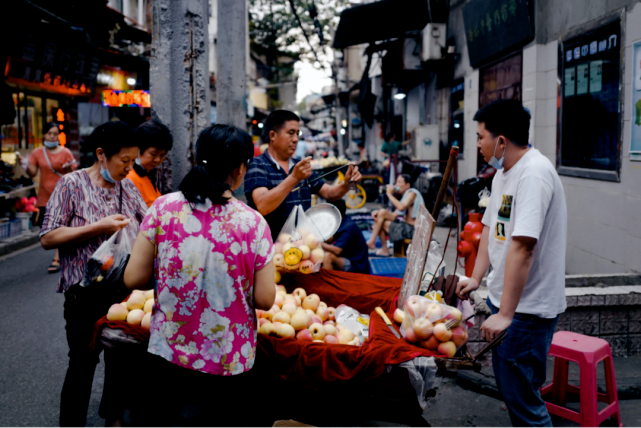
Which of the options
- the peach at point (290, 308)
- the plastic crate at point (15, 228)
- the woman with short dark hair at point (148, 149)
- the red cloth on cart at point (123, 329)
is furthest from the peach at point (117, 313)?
the plastic crate at point (15, 228)

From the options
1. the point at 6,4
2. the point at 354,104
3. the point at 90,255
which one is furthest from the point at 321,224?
the point at 354,104

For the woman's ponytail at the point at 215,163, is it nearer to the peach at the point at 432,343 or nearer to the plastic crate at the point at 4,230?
the peach at the point at 432,343

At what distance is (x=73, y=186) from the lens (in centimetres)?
311

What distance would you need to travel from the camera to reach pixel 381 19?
14.0 metres

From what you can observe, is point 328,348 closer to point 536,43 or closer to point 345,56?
point 536,43

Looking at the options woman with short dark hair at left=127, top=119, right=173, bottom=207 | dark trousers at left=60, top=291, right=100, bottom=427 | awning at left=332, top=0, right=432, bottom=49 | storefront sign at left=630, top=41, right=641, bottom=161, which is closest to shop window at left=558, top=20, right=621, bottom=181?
storefront sign at left=630, top=41, right=641, bottom=161

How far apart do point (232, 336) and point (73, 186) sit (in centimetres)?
144

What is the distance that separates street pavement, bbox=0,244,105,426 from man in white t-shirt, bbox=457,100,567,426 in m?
2.88

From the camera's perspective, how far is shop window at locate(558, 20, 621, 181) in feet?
18.9

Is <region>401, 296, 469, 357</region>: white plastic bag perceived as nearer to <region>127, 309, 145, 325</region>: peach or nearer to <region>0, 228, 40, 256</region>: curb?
<region>127, 309, 145, 325</region>: peach

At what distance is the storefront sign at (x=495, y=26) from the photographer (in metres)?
7.97

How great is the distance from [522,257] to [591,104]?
4.58 metres

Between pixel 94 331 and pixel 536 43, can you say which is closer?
pixel 94 331

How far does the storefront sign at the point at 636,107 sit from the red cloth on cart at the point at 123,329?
4883 millimetres
